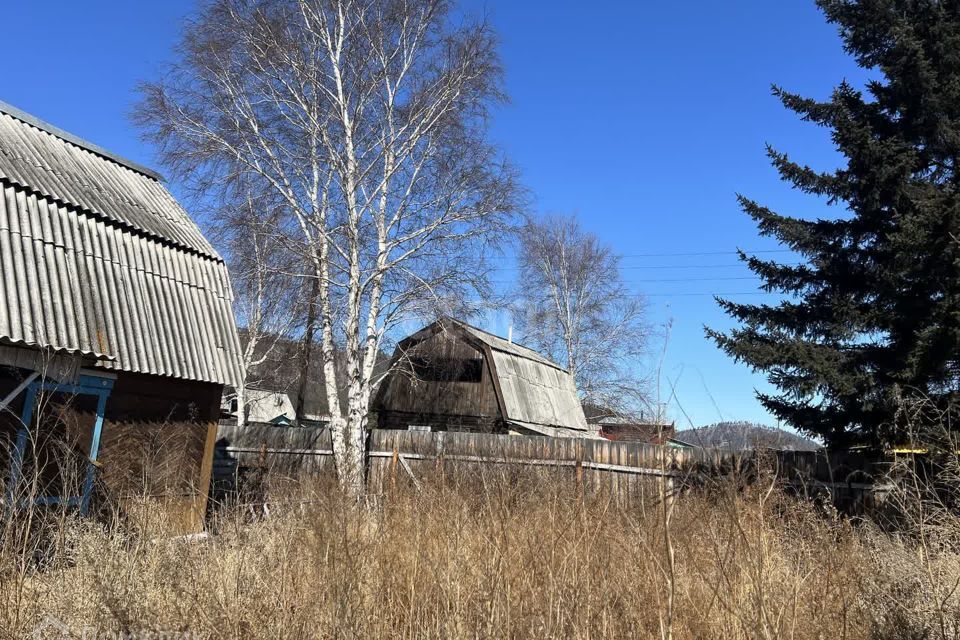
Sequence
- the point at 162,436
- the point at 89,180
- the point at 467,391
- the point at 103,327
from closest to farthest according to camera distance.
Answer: the point at 103,327
the point at 162,436
the point at 89,180
the point at 467,391

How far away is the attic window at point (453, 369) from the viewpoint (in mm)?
19422

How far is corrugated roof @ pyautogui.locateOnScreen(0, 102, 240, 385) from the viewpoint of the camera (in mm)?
7184

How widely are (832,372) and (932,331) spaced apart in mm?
1402

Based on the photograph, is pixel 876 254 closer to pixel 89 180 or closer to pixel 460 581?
pixel 460 581

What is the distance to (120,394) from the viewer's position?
8.13 m

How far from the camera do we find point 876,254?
10.5 metres

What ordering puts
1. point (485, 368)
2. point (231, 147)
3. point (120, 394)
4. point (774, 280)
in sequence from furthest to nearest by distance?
point (485, 368), point (774, 280), point (231, 147), point (120, 394)

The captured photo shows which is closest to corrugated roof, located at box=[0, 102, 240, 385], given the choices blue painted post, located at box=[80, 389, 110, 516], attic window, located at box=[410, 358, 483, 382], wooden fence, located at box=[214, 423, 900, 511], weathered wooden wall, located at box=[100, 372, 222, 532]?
weathered wooden wall, located at box=[100, 372, 222, 532]

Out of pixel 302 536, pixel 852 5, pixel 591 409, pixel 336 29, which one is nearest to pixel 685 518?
pixel 302 536

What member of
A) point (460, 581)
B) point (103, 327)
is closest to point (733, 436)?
point (460, 581)

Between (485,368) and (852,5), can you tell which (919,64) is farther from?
(485,368)

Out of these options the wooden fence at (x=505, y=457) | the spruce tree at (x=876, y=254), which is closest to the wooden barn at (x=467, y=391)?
the wooden fence at (x=505, y=457)

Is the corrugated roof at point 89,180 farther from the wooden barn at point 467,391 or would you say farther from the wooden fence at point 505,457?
the wooden barn at point 467,391

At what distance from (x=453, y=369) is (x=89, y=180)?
38.4 ft
